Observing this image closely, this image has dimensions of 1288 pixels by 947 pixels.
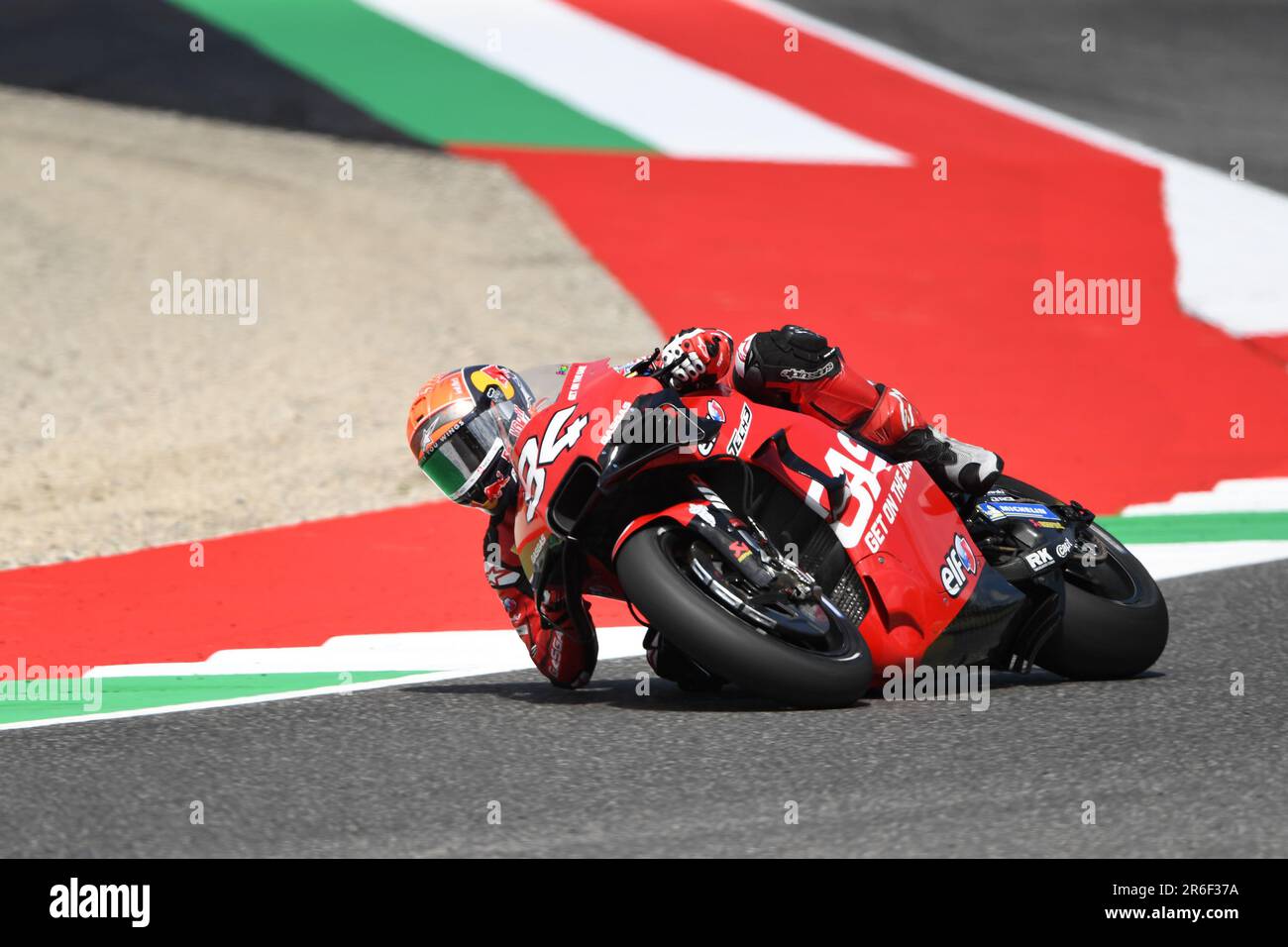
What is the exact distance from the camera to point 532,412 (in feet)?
19.1

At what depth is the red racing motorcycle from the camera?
5.00 meters

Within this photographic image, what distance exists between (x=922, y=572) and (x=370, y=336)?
10497mm

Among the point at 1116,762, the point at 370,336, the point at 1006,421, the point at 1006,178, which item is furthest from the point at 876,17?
the point at 1116,762

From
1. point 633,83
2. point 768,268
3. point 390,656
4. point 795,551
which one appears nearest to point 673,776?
point 795,551

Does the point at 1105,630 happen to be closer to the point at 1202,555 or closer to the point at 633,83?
the point at 1202,555

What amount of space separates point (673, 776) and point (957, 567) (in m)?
1.39

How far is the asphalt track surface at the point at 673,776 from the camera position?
4125mm

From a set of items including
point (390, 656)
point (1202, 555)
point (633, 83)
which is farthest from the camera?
point (633, 83)

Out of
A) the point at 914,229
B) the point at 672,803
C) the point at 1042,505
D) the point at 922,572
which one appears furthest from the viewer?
the point at 914,229

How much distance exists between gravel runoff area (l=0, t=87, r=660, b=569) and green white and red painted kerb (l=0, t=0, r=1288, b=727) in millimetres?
655

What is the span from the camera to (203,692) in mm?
6668

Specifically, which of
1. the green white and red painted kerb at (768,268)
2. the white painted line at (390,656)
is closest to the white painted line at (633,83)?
the green white and red painted kerb at (768,268)

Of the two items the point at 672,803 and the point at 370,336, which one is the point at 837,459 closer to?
the point at 672,803

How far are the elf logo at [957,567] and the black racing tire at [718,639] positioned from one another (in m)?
0.55
